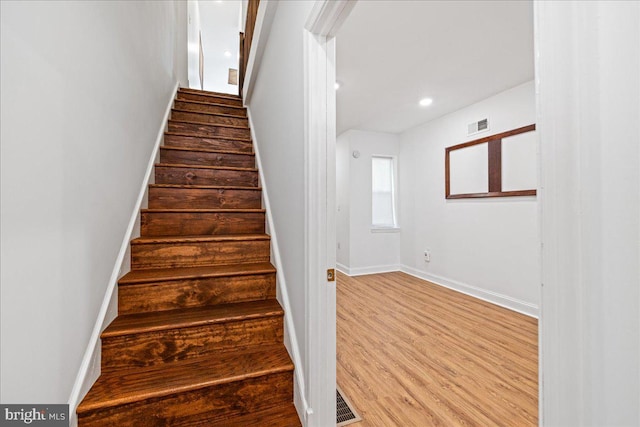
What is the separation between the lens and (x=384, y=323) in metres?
2.56

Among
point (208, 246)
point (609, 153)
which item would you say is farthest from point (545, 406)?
point (208, 246)

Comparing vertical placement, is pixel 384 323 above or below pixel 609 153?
below

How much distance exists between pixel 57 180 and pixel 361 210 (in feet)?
12.8

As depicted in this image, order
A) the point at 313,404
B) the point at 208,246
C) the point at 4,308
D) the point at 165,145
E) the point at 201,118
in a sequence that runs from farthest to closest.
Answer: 1. the point at 201,118
2. the point at 165,145
3. the point at 208,246
4. the point at 313,404
5. the point at 4,308

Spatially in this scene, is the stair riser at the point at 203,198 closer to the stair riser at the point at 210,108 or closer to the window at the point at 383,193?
the stair riser at the point at 210,108

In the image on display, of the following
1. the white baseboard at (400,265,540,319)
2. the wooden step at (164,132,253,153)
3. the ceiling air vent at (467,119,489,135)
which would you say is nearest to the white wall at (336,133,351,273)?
the white baseboard at (400,265,540,319)

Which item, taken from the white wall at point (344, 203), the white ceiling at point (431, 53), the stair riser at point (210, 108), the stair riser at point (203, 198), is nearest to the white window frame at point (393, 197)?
the white wall at point (344, 203)

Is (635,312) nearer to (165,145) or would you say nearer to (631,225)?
(631,225)

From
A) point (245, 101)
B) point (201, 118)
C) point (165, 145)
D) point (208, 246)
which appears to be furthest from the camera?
point (245, 101)

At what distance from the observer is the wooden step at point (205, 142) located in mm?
2512

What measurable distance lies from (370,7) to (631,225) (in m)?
2.04

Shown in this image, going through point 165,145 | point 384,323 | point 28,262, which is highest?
point 165,145

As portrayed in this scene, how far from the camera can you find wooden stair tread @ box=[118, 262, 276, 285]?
1.42 metres

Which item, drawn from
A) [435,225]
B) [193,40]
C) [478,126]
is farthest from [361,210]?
[193,40]
